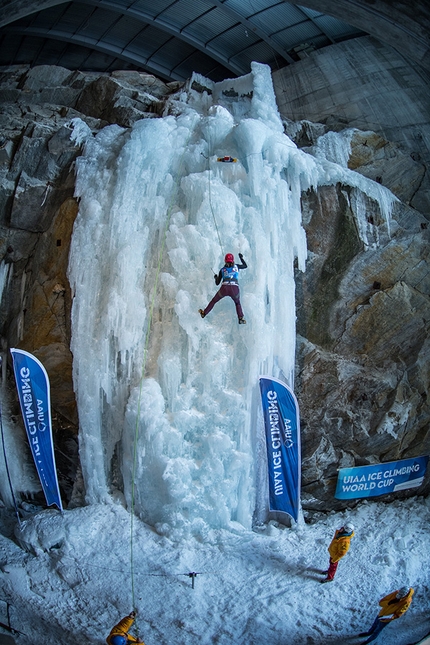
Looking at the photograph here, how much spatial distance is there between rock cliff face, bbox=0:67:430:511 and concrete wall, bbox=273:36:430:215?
14.2 feet

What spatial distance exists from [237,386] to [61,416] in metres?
3.47

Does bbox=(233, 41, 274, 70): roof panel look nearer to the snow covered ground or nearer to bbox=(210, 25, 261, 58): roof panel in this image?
bbox=(210, 25, 261, 58): roof panel

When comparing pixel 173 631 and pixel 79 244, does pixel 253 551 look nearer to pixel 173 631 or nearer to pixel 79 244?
pixel 173 631

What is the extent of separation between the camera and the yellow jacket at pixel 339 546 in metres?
7.95

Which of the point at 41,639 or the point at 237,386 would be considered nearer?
the point at 41,639

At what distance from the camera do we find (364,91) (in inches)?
618

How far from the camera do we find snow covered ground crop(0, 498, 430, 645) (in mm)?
7230

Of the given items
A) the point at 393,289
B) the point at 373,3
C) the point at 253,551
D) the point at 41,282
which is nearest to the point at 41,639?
the point at 253,551

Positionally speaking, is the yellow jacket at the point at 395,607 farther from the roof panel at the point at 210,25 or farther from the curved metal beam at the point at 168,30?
the curved metal beam at the point at 168,30

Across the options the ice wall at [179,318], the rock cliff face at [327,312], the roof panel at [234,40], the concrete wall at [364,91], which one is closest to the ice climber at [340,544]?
the ice wall at [179,318]

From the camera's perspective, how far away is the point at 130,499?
363 inches

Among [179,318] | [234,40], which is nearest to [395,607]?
[179,318]

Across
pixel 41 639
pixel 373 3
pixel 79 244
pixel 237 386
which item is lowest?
pixel 41 639

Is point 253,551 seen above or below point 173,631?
above
